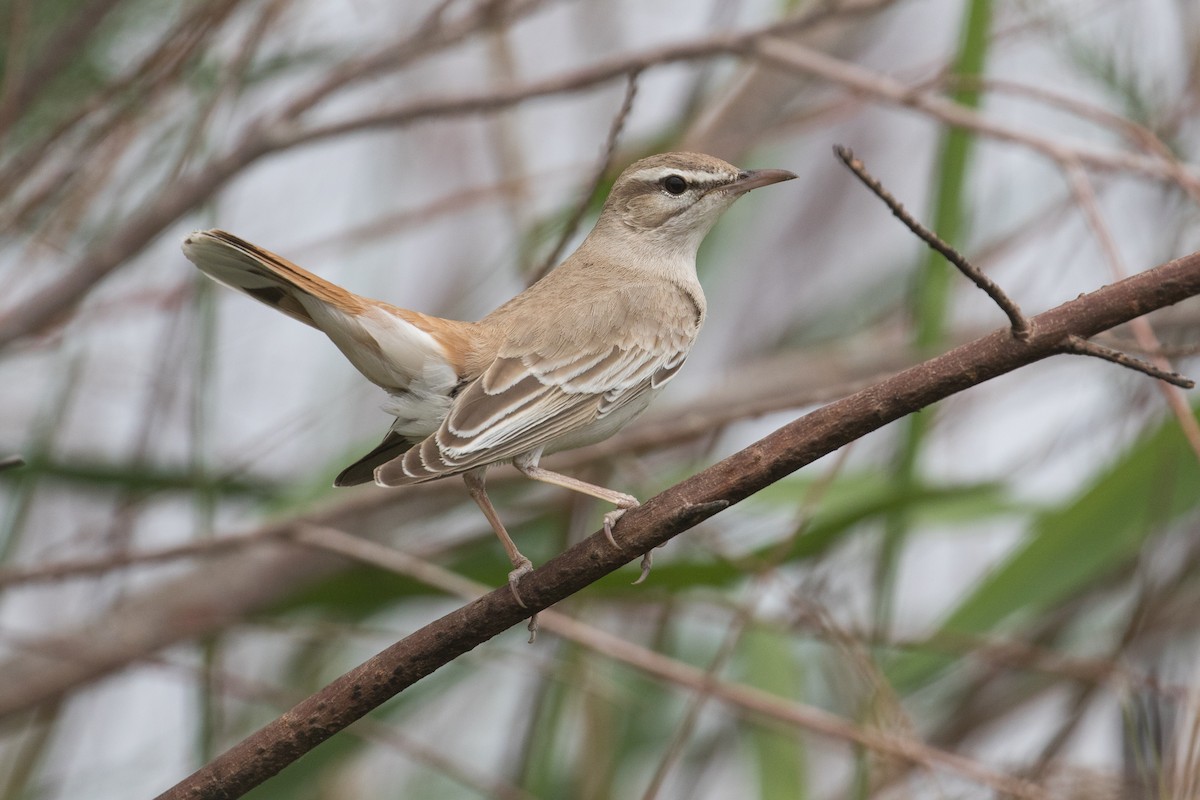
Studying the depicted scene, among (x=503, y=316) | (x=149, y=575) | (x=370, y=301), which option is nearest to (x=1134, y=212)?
(x=503, y=316)

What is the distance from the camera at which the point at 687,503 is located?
1.73 m

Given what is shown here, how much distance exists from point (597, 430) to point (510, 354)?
0.81 ft

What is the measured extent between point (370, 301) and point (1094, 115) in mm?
1747

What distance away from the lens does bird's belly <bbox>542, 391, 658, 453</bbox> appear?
8.39 feet

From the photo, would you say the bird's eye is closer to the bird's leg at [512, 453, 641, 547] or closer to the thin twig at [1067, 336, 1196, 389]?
the bird's leg at [512, 453, 641, 547]

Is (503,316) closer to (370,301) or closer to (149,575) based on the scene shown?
(370,301)

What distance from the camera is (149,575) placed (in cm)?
482

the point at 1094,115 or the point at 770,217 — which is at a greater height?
the point at 770,217

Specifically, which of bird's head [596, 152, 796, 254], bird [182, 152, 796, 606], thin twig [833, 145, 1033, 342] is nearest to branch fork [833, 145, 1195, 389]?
thin twig [833, 145, 1033, 342]

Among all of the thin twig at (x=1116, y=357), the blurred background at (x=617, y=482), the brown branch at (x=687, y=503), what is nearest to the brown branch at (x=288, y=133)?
the blurred background at (x=617, y=482)

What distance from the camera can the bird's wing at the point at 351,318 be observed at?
240 centimetres

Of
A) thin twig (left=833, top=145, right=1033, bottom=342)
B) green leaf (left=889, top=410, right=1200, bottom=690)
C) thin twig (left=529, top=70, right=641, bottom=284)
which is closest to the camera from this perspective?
thin twig (left=833, top=145, right=1033, bottom=342)

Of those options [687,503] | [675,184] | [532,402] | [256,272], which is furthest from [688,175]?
[687,503]

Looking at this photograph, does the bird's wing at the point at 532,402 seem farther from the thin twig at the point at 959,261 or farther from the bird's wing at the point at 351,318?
the thin twig at the point at 959,261
